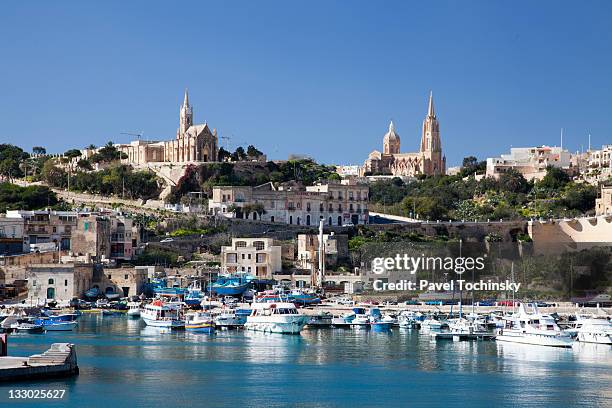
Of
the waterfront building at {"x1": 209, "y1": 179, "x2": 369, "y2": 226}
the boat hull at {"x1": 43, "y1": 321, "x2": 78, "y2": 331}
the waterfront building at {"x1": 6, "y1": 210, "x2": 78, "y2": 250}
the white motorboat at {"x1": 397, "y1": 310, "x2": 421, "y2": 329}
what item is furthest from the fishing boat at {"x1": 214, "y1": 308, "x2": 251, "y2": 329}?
the waterfront building at {"x1": 209, "y1": 179, "x2": 369, "y2": 226}

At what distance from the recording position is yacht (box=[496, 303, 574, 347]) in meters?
49.6

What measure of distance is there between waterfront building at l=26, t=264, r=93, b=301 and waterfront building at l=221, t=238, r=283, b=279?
10748mm

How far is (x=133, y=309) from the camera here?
62.2 meters

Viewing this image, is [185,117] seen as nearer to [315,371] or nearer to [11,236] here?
[11,236]

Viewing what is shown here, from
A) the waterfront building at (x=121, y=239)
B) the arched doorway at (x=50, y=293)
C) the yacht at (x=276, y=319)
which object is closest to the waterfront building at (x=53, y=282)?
the arched doorway at (x=50, y=293)

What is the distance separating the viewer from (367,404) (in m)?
34.6

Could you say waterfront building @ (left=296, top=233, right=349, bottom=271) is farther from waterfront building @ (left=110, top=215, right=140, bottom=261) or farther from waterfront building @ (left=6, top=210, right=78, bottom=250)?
waterfront building @ (left=6, top=210, right=78, bottom=250)

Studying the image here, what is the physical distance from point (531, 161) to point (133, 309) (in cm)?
A: 6632

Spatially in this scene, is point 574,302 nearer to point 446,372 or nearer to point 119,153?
point 446,372

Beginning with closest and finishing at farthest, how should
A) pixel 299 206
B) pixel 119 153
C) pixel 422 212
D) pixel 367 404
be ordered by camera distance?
pixel 367 404
pixel 299 206
pixel 422 212
pixel 119 153

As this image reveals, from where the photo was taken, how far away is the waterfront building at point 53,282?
64000mm

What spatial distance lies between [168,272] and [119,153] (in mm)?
36434

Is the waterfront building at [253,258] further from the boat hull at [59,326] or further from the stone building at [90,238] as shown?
the boat hull at [59,326]

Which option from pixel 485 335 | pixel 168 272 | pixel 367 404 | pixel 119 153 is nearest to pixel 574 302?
pixel 485 335
